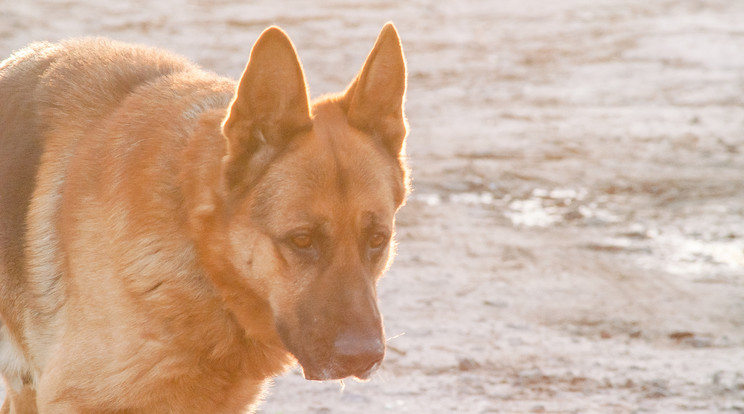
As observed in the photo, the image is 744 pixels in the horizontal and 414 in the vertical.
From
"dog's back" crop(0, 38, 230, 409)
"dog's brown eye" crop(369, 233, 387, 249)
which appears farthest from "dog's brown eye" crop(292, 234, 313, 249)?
"dog's back" crop(0, 38, 230, 409)

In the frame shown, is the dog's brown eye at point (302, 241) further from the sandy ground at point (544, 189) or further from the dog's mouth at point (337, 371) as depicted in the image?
the sandy ground at point (544, 189)

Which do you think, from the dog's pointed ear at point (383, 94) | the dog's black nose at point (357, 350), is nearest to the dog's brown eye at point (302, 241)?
the dog's black nose at point (357, 350)

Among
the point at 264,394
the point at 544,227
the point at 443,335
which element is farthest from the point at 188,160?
the point at 544,227

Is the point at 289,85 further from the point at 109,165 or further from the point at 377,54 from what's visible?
the point at 109,165

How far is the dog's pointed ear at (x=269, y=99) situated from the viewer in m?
3.50

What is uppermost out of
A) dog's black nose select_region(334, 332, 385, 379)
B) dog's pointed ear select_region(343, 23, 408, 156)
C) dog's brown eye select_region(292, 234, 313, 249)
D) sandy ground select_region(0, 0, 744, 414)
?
dog's pointed ear select_region(343, 23, 408, 156)

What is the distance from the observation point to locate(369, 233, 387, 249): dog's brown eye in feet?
12.1

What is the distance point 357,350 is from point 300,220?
491 millimetres

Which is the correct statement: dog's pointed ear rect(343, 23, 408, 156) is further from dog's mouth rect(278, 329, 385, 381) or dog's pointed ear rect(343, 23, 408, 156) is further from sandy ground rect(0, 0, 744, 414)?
sandy ground rect(0, 0, 744, 414)

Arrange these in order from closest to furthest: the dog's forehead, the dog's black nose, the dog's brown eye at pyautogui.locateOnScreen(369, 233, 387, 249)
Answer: the dog's black nose, the dog's forehead, the dog's brown eye at pyautogui.locateOnScreen(369, 233, 387, 249)

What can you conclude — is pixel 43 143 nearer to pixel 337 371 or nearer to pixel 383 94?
pixel 383 94

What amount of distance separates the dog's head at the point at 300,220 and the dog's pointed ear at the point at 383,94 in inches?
2.7

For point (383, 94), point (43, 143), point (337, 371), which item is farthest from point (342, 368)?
point (43, 143)

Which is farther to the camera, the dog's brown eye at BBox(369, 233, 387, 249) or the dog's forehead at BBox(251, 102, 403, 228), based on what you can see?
the dog's brown eye at BBox(369, 233, 387, 249)
